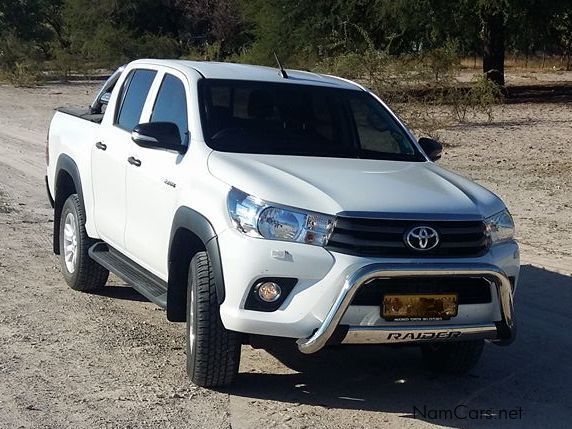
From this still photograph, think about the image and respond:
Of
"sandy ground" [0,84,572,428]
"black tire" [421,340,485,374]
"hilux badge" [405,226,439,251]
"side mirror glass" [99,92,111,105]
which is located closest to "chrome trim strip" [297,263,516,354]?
"hilux badge" [405,226,439,251]

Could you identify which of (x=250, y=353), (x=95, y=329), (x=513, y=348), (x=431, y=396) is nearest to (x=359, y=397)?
(x=431, y=396)

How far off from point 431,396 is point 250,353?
1.33m

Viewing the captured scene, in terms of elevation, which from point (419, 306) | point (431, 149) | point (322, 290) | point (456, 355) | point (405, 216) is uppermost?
point (405, 216)

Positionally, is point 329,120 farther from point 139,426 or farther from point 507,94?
point 507,94

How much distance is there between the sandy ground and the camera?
5.79 m

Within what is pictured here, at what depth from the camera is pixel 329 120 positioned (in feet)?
23.6

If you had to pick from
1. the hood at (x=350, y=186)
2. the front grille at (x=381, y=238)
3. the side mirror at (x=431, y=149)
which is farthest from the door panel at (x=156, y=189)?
the side mirror at (x=431, y=149)

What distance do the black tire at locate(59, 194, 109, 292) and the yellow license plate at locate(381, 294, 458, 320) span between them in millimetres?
3362

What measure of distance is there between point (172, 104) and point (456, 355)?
2493mm

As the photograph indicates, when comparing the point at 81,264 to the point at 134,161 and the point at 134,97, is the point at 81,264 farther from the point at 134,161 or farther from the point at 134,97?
the point at 134,161

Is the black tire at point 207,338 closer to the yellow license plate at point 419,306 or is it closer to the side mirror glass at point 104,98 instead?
the yellow license plate at point 419,306

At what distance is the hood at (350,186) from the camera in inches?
223

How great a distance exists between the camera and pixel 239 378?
6.39 meters

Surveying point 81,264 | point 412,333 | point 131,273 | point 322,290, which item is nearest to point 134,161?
point 131,273
